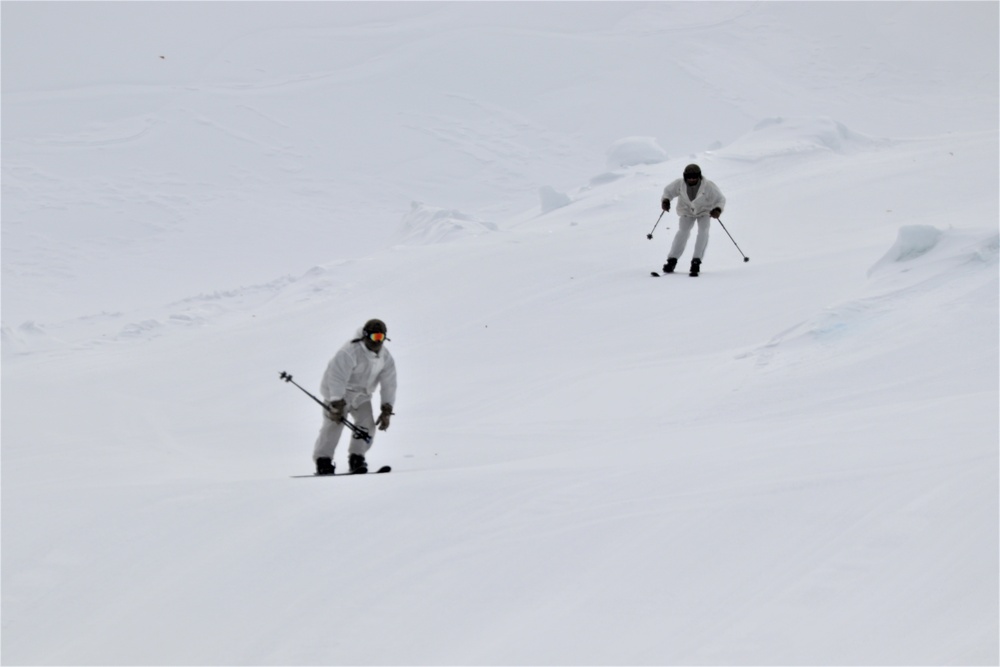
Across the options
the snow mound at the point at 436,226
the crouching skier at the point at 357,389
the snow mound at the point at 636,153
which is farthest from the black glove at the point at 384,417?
the snow mound at the point at 636,153

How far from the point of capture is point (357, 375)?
794 cm

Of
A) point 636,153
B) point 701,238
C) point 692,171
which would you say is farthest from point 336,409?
point 636,153

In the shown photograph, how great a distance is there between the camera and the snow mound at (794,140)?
21.2 metres

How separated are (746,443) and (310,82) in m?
32.5

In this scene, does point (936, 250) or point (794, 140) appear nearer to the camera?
point (936, 250)

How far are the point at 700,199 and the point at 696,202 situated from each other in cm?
6

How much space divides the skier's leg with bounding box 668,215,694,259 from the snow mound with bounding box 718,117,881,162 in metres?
7.67

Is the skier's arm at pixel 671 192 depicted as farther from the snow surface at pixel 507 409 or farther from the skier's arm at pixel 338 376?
the skier's arm at pixel 338 376

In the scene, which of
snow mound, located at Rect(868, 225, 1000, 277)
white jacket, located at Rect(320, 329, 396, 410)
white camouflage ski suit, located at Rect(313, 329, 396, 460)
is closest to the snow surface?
snow mound, located at Rect(868, 225, 1000, 277)

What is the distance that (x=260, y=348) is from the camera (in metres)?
13.8

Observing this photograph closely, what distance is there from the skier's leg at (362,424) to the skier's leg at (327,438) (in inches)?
4.6

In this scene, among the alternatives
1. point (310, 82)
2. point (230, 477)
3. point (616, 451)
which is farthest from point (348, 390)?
point (310, 82)

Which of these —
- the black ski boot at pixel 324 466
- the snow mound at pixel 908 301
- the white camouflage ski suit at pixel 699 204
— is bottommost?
the black ski boot at pixel 324 466

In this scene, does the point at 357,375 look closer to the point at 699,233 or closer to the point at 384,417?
the point at 384,417
